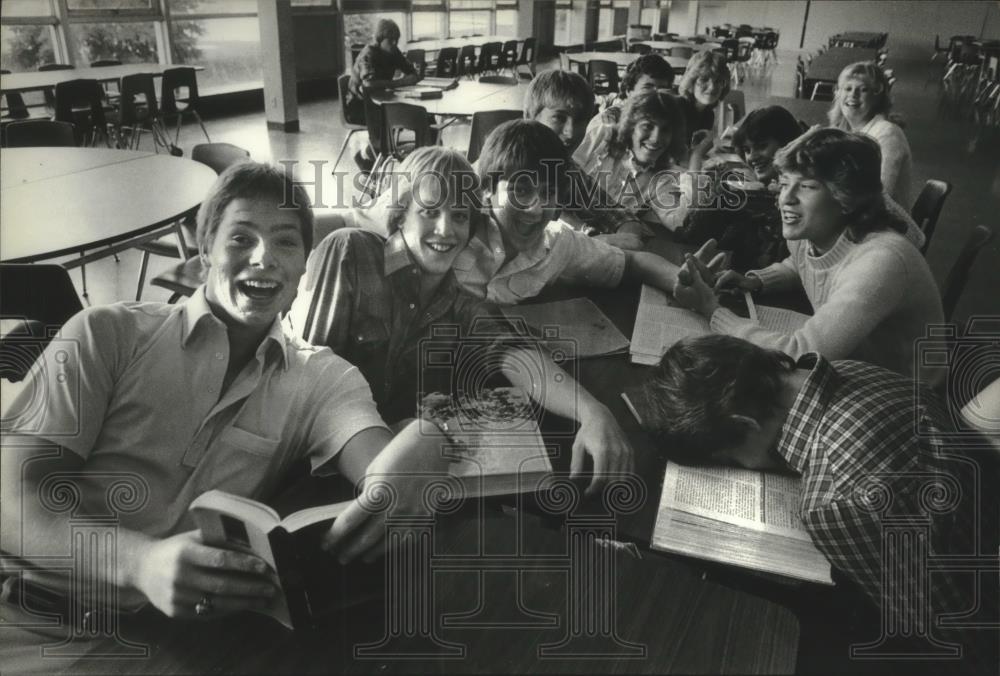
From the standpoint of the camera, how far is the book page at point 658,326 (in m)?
1.62

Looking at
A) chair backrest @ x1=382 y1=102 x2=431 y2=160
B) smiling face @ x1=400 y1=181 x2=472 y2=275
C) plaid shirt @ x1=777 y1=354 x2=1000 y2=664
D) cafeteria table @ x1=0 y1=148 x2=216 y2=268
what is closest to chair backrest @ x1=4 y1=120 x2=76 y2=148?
cafeteria table @ x1=0 y1=148 x2=216 y2=268

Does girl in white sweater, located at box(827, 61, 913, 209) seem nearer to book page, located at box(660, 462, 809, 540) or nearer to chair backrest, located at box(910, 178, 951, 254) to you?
chair backrest, located at box(910, 178, 951, 254)

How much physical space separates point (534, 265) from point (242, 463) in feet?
3.31

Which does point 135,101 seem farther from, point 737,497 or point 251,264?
point 737,497

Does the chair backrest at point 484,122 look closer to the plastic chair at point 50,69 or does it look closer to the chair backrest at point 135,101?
the chair backrest at point 135,101

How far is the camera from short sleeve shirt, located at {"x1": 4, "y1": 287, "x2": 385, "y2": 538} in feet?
3.18

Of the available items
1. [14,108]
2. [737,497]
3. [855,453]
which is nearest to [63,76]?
[14,108]

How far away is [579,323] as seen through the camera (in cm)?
175

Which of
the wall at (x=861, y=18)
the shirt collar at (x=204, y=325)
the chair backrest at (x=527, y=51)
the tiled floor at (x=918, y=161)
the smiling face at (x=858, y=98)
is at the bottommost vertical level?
the tiled floor at (x=918, y=161)

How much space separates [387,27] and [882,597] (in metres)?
6.82

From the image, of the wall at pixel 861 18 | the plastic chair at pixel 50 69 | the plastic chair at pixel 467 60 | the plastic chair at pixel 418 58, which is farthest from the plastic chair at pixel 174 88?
the wall at pixel 861 18

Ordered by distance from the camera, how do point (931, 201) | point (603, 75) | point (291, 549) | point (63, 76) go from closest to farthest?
point (291, 549) → point (931, 201) → point (63, 76) → point (603, 75)

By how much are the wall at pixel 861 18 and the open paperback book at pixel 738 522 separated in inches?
686

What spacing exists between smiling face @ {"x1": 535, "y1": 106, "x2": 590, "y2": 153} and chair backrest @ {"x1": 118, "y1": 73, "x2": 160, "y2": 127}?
4139mm
